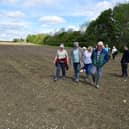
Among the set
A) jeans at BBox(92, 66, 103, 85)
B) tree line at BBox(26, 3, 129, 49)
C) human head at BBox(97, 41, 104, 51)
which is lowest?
jeans at BBox(92, 66, 103, 85)

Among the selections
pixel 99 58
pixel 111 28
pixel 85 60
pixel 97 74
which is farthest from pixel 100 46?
pixel 111 28

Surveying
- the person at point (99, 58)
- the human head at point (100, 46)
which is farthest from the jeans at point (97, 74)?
the human head at point (100, 46)

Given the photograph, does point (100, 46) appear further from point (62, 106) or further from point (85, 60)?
point (62, 106)

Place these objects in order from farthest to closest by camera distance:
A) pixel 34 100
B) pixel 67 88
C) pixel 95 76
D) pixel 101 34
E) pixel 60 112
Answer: pixel 101 34 < pixel 95 76 < pixel 67 88 < pixel 34 100 < pixel 60 112

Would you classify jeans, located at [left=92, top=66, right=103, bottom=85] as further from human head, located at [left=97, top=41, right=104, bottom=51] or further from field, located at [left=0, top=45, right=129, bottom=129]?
human head, located at [left=97, top=41, right=104, bottom=51]

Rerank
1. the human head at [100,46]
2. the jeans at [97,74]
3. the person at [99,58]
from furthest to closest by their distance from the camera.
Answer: the jeans at [97,74] → the person at [99,58] → the human head at [100,46]

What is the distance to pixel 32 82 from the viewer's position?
16344 millimetres

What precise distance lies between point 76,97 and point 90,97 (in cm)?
52

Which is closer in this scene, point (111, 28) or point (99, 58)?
point (99, 58)

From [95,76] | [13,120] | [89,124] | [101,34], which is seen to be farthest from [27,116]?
[101,34]

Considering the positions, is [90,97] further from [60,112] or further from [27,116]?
[27,116]

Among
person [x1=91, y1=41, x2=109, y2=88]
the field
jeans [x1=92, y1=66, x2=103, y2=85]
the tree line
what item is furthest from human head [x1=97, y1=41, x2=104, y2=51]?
the tree line

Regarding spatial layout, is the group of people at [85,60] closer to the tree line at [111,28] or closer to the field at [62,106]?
the field at [62,106]

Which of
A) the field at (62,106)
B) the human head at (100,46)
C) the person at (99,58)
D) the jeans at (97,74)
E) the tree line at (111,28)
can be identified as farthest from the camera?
the tree line at (111,28)
